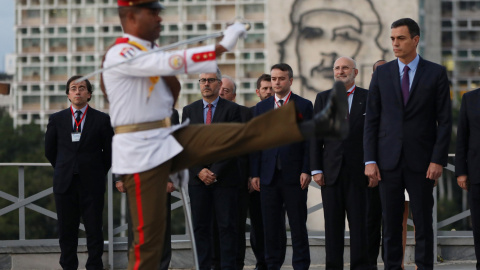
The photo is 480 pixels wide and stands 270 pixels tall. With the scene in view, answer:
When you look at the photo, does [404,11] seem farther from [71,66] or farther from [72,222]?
[72,222]

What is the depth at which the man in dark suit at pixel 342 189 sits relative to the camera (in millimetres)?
8680

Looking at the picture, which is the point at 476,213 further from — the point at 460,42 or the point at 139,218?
the point at 460,42

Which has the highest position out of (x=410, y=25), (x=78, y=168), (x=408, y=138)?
(x=410, y=25)

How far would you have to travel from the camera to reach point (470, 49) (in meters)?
142

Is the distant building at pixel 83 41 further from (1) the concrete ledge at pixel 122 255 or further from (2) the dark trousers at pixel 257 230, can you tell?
(2) the dark trousers at pixel 257 230

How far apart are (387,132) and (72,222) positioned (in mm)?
3390

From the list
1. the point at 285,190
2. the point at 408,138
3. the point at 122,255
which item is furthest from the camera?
the point at 122,255

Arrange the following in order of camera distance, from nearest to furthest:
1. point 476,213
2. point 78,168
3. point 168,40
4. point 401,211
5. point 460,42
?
point 401,211 → point 476,213 → point 78,168 → point 168,40 → point 460,42

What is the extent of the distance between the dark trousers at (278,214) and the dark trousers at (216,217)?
30 centimetres

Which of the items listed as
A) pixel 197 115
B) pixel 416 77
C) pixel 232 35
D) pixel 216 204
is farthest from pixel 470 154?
pixel 232 35

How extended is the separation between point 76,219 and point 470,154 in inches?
148

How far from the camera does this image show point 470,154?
28.4ft

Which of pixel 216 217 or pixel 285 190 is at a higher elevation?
pixel 285 190

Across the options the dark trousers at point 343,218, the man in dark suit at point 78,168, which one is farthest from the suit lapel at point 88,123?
the dark trousers at point 343,218
